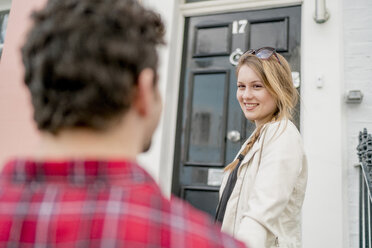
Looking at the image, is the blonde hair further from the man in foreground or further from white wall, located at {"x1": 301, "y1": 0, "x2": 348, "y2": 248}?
the man in foreground

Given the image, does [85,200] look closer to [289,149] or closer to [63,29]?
[63,29]

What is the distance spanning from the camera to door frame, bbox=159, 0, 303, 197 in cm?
343

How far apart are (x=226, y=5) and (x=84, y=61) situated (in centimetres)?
331

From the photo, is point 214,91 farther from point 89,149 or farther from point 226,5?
point 89,149

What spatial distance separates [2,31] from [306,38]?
12.4 feet

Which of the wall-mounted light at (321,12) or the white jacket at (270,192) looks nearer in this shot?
the white jacket at (270,192)

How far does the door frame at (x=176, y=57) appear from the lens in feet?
11.2

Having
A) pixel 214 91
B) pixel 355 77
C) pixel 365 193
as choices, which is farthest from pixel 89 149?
pixel 214 91

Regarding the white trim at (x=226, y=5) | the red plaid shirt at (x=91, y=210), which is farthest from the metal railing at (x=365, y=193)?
the red plaid shirt at (x=91, y=210)

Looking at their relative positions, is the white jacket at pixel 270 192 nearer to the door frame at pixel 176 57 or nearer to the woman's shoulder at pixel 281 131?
the woman's shoulder at pixel 281 131

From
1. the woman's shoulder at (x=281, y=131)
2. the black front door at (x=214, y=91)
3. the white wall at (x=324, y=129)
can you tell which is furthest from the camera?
the black front door at (x=214, y=91)

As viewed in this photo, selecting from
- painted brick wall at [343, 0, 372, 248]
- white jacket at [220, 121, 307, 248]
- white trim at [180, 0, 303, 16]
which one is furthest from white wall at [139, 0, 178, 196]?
white jacket at [220, 121, 307, 248]

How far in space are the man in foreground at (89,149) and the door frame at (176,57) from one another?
9.09 ft

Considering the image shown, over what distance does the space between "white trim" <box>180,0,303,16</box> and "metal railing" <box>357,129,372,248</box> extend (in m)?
1.55
